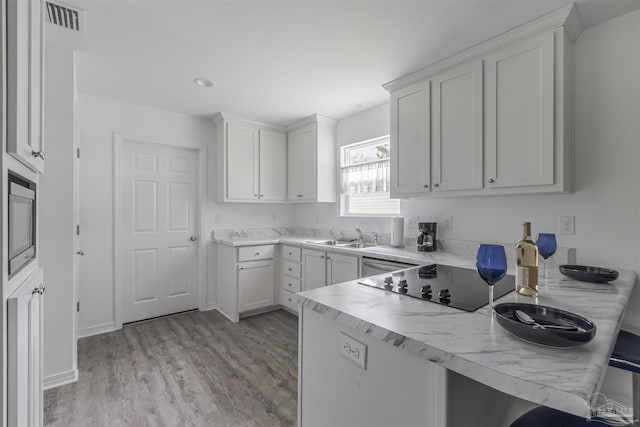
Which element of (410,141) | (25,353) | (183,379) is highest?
(410,141)

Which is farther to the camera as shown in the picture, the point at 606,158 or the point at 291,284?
the point at 291,284

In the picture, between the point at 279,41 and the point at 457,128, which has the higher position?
the point at 279,41

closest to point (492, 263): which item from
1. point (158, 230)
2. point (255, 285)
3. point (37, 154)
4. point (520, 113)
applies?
point (520, 113)

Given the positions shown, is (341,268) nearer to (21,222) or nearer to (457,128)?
(457,128)

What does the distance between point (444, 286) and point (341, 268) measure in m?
1.53

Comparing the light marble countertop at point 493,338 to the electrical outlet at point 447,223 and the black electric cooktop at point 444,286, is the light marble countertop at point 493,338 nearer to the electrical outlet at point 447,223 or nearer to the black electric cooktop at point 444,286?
the black electric cooktop at point 444,286

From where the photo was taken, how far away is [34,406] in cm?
115

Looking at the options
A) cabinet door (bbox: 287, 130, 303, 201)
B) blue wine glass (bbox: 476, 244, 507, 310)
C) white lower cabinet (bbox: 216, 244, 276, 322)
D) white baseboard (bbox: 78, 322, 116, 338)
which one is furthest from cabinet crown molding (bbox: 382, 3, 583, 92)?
white baseboard (bbox: 78, 322, 116, 338)

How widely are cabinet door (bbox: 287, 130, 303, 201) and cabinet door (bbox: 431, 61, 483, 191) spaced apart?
77.4 inches

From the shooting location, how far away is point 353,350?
1.00 metres

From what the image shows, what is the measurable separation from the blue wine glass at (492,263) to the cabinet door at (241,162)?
10.4 ft

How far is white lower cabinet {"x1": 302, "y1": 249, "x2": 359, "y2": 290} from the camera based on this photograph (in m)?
2.74

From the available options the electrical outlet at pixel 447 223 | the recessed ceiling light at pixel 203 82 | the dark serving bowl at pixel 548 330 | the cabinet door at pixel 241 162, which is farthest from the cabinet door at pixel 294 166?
the dark serving bowl at pixel 548 330

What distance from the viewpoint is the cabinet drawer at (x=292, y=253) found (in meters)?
3.38
